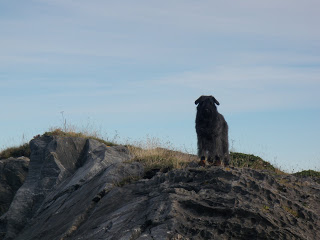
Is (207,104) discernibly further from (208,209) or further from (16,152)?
(16,152)

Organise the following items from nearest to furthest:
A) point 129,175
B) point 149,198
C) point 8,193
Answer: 1. point 149,198
2. point 129,175
3. point 8,193

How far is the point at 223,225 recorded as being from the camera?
26.8ft

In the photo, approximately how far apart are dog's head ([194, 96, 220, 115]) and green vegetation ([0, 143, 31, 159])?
48.1 ft

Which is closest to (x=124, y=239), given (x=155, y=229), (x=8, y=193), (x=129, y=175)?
(x=155, y=229)

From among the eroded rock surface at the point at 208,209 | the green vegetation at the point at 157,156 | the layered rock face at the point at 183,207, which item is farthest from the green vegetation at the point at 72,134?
the eroded rock surface at the point at 208,209

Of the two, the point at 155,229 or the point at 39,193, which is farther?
the point at 39,193

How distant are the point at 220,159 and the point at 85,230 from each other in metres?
5.33

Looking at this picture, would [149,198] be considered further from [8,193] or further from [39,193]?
[8,193]

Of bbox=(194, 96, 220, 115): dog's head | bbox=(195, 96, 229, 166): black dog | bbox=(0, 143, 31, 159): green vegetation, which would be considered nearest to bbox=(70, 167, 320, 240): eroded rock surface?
bbox=(195, 96, 229, 166): black dog

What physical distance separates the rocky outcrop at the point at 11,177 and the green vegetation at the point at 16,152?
117 inches

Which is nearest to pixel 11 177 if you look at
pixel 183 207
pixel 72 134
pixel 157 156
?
pixel 72 134

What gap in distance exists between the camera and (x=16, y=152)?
25203 mm

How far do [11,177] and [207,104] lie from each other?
41.3 feet

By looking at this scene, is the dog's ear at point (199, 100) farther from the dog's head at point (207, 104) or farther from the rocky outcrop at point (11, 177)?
the rocky outcrop at point (11, 177)
